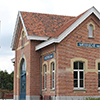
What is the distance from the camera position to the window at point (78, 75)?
26984 millimetres

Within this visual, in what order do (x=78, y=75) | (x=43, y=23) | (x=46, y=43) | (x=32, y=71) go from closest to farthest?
(x=78, y=75) < (x=46, y=43) < (x=32, y=71) < (x=43, y=23)

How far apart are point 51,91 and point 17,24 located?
10.6 meters

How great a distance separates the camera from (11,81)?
75500 mm

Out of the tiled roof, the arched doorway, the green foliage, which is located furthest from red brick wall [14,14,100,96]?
the green foliage

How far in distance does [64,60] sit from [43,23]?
24.7 ft

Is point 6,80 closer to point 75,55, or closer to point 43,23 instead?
point 43,23

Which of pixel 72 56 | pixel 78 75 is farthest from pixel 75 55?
pixel 78 75

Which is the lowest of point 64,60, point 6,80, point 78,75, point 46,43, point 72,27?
point 6,80

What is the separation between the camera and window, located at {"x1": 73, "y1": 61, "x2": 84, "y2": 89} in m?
27.0

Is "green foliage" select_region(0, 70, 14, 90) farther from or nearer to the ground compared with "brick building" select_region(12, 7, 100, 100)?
nearer to the ground

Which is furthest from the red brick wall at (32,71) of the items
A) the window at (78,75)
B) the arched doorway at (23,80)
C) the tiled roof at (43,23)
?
the window at (78,75)

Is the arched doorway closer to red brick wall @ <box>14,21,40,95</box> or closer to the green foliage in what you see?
red brick wall @ <box>14,21,40,95</box>

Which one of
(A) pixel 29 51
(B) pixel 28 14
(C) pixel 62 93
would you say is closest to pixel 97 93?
(C) pixel 62 93

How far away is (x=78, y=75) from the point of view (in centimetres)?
2706
